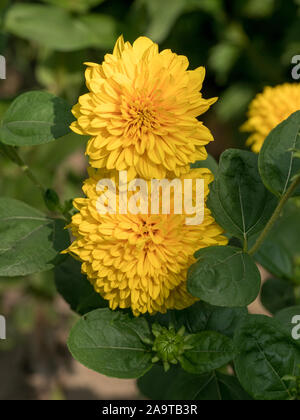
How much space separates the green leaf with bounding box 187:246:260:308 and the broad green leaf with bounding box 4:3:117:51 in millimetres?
1049

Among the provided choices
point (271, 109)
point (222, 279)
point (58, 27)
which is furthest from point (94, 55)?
point (222, 279)

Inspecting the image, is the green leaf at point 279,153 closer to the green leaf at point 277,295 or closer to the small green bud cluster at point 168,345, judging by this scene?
the small green bud cluster at point 168,345

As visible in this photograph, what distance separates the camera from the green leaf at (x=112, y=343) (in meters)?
0.61

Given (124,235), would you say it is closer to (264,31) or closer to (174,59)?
(174,59)

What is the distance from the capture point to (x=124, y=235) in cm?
59

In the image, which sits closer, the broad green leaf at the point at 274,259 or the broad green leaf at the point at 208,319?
the broad green leaf at the point at 208,319

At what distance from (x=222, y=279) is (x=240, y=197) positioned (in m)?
0.13

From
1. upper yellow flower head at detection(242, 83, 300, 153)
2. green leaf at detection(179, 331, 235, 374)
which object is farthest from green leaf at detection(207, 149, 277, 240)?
upper yellow flower head at detection(242, 83, 300, 153)

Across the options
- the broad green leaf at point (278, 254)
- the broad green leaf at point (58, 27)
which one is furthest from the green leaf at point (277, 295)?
the broad green leaf at point (58, 27)

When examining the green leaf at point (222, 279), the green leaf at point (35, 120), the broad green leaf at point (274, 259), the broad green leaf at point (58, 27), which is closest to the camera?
the green leaf at point (222, 279)

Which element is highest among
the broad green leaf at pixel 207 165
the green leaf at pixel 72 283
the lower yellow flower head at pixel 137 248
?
the broad green leaf at pixel 207 165

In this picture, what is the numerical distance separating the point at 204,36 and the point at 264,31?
0.73 feet

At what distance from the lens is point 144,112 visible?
59cm
